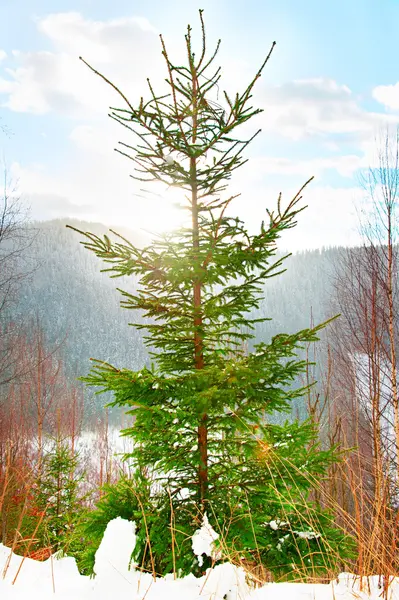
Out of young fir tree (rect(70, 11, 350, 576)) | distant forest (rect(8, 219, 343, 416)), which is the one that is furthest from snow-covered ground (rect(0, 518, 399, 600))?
distant forest (rect(8, 219, 343, 416))

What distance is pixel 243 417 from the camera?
9.68ft

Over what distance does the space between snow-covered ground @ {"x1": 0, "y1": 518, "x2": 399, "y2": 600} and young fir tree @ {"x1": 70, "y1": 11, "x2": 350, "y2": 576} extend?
499 millimetres

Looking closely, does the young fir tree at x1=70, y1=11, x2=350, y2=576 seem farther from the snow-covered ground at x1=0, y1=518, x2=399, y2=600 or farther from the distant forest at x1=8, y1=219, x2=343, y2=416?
the distant forest at x1=8, y1=219, x2=343, y2=416

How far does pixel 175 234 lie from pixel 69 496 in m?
8.16

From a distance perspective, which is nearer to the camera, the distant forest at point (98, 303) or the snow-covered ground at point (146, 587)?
the snow-covered ground at point (146, 587)

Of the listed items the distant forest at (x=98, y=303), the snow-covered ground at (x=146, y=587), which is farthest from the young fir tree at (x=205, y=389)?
the distant forest at (x=98, y=303)

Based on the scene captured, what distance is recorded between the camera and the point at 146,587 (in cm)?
201

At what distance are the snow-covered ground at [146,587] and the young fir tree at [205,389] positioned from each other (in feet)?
1.64

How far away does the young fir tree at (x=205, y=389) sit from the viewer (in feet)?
9.00

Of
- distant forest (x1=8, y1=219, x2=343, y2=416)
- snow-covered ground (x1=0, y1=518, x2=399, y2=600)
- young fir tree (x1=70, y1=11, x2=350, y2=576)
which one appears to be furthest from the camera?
distant forest (x1=8, y1=219, x2=343, y2=416)

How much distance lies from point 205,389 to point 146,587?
4.24ft

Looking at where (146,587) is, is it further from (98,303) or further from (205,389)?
(98,303)

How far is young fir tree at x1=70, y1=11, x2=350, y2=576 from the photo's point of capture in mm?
2744

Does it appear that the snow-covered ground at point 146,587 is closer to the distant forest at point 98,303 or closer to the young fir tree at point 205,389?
the young fir tree at point 205,389
